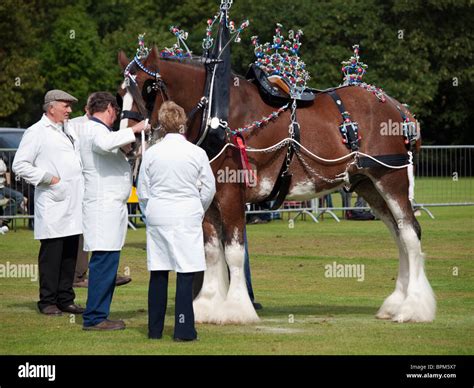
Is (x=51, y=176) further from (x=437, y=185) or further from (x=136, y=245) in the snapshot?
(x=437, y=185)

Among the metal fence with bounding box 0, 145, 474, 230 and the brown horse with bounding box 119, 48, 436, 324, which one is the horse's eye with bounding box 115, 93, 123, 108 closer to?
the brown horse with bounding box 119, 48, 436, 324

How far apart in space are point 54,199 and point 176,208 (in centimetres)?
275

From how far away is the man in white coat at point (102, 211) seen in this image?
35.8 feet

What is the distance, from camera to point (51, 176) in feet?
40.8

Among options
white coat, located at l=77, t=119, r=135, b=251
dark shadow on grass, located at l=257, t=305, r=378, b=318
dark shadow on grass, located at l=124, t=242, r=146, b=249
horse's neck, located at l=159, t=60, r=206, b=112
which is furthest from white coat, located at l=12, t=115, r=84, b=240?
dark shadow on grass, located at l=124, t=242, r=146, b=249

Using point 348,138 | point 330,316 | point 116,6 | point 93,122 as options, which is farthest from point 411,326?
point 116,6

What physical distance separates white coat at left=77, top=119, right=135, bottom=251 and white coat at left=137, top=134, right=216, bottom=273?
2.37 feet

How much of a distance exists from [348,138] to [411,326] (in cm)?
208

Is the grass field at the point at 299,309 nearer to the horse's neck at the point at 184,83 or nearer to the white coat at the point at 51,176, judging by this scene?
the white coat at the point at 51,176

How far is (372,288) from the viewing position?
589 inches

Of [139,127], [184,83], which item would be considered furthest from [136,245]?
[139,127]

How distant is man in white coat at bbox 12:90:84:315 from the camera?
490 inches

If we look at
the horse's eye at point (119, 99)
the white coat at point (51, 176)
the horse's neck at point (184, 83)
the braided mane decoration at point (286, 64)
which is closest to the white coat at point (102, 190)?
the horse's eye at point (119, 99)

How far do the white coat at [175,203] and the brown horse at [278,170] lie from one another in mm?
1128
